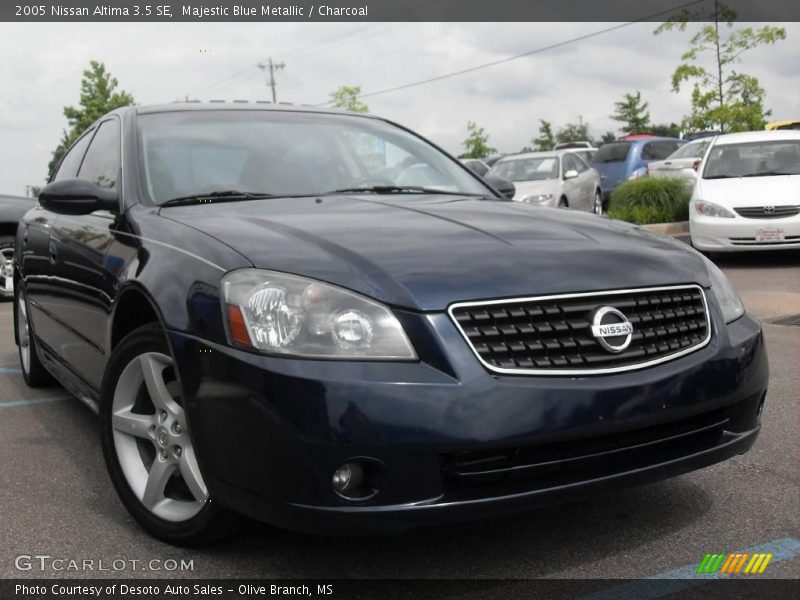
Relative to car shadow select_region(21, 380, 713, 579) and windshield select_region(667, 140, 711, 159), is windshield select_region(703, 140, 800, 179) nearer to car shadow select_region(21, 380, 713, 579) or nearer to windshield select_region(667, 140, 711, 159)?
windshield select_region(667, 140, 711, 159)

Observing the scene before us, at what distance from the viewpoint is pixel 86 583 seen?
9.36 ft

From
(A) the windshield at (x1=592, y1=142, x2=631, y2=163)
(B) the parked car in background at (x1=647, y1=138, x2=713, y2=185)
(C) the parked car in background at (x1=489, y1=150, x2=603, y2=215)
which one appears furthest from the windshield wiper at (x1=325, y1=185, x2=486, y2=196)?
(A) the windshield at (x1=592, y1=142, x2=631, y2=163)

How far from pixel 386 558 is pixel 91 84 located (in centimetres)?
5888

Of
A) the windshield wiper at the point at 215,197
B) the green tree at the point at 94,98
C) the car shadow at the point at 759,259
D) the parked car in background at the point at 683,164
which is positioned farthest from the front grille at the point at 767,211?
the green tree at the point at 94,98

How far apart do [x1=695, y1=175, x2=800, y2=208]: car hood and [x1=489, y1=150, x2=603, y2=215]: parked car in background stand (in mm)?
4120

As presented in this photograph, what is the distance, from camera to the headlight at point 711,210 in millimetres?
11273

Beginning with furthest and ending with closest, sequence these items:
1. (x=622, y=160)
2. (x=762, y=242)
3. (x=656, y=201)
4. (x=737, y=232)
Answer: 1. (x=622, y=160)
2. (x=656, y=201)
3. (x=737, y=232)
4. (x=762, y=242)

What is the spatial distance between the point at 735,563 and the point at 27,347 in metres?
4.31

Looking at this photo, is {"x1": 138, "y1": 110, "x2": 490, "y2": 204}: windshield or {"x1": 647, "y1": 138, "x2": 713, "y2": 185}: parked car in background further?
{"x1": 647, "y1": 138, "x2": 713, "y2": 185}: parked car in background

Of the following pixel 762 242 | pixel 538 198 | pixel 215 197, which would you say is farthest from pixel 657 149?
pixel 215 197

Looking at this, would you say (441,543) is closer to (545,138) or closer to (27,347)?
(27,347)

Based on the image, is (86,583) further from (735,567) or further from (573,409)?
→ (735,567)

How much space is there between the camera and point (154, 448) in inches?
129

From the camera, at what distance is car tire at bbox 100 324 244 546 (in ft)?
9.57
